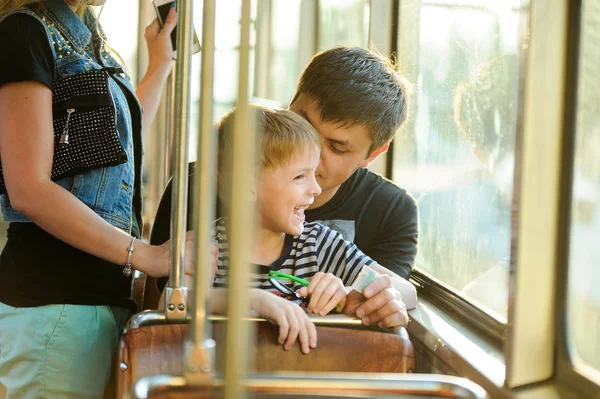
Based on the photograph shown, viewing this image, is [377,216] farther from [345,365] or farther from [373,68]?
[345,365]

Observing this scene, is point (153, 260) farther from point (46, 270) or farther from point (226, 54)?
point (226, 54)

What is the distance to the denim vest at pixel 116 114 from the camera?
1388 mm

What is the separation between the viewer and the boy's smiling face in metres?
1.48

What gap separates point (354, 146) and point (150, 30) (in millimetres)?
607

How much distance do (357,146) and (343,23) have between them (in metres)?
1.68

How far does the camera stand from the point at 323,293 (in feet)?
4.17

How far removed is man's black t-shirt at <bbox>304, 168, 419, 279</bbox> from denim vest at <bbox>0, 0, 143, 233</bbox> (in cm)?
50

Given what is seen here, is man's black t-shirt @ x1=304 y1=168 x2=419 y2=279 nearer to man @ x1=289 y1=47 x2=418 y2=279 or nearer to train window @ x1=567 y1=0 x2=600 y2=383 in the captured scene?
man @ x1=289 y1=47 x2=418 y2=279

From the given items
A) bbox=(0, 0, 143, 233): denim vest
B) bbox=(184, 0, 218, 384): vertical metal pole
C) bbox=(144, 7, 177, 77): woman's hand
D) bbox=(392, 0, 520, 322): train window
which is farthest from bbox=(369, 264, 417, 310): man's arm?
bbox=(184, 0, 218, 384): vertical metal pole

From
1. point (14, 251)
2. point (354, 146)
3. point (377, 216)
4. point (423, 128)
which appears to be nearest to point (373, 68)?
point (354, 146)

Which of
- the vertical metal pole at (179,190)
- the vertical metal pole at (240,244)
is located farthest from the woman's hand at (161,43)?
the vertical metal pole at (240,244)

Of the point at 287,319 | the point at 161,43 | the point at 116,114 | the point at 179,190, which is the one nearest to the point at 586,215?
the point at 287,319

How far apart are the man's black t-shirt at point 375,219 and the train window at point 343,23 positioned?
0.84 metres

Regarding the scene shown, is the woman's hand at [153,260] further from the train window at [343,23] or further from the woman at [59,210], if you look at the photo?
the train window at [343,23]
